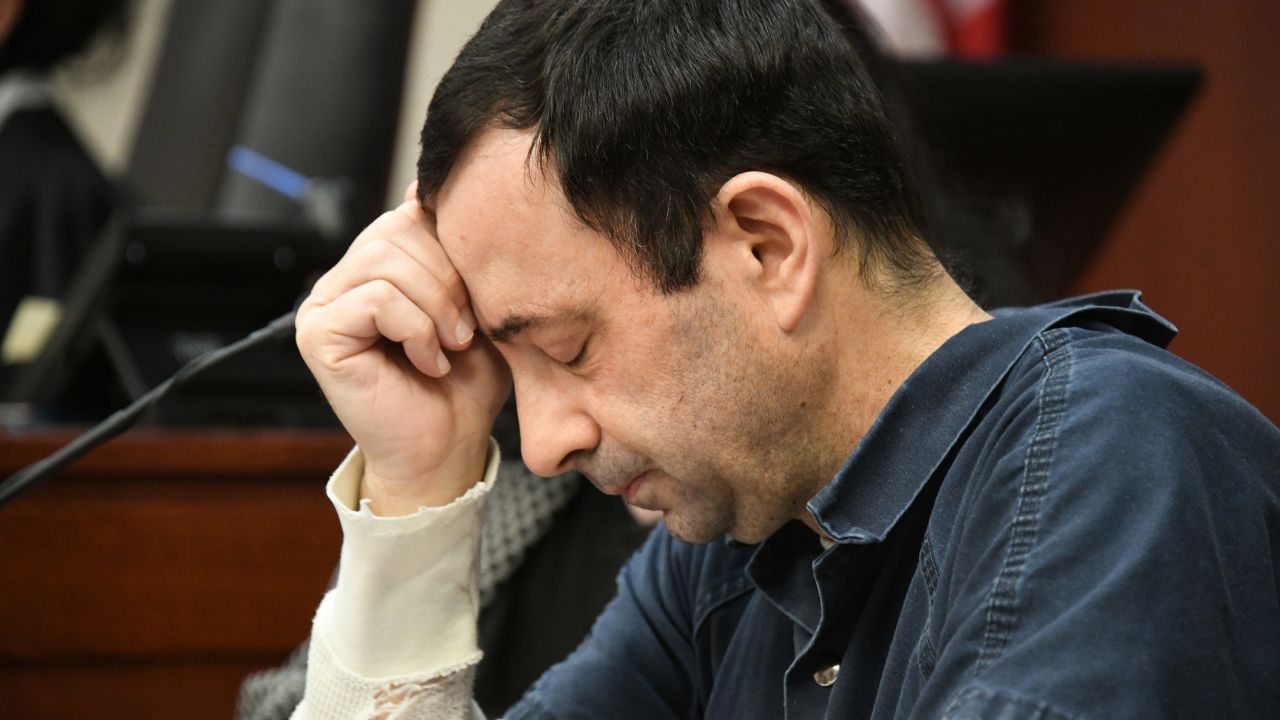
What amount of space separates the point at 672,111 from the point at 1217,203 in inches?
78.8

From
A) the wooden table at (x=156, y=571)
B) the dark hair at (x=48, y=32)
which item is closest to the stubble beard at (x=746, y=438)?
the wooden table at (x=156, y=571)

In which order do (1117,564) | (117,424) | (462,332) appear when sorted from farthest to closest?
(117,424) → (462,332) → (1117,564)

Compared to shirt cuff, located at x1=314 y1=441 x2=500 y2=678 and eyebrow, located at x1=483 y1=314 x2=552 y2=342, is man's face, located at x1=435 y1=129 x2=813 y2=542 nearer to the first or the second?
eyebrow, located at x1=483 y1=314 x2=552 y2=342

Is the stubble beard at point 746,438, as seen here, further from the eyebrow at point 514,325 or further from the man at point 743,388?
the eyebrow at point 514,325

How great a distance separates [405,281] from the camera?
1.11 metres

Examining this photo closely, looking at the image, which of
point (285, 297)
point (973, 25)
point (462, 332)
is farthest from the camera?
point (973, 25)

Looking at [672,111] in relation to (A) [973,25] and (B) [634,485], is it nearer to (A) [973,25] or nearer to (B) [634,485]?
(B) [634,485]

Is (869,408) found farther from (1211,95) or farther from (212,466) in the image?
(1211,95)

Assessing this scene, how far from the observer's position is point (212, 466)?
79.9 inches

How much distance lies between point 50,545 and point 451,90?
1.29 metres

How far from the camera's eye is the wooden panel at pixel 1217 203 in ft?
8.18

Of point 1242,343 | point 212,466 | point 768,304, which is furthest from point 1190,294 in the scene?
point 768,304

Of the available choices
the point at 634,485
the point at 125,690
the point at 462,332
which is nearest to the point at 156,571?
the point at 125,690

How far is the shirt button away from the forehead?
0.30 metres
